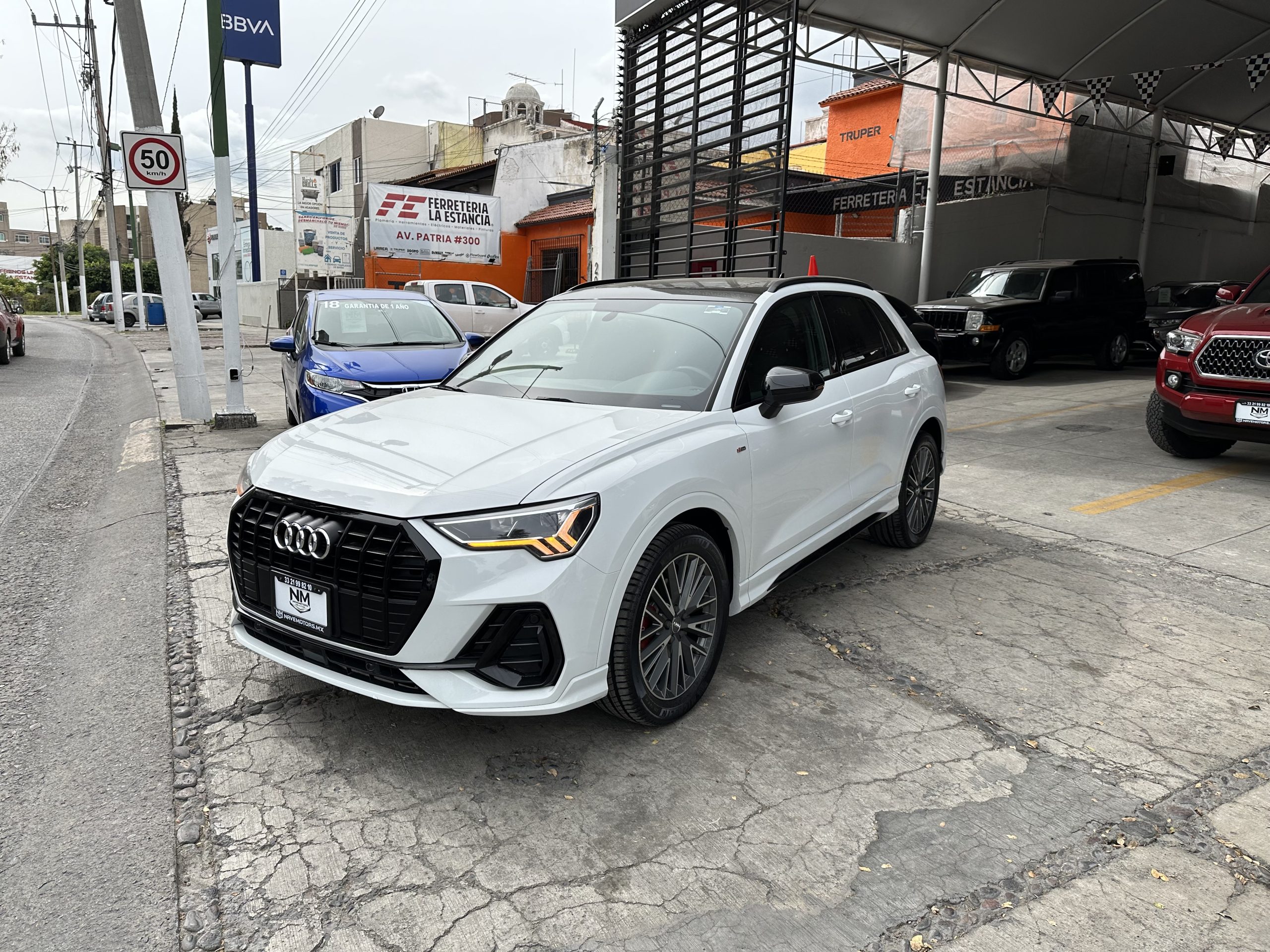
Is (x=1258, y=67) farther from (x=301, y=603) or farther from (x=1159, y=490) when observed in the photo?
(x=301, y=603)

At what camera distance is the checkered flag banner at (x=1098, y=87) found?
16969mm

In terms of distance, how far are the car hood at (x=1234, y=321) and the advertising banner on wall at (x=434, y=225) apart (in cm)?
2285

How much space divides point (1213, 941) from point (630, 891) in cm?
155

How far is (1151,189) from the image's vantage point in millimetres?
21625

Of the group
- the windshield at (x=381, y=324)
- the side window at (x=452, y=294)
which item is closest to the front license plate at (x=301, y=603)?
the windshield at (x=381, y=324)

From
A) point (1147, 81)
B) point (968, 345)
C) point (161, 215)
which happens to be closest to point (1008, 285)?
point (968, 345)

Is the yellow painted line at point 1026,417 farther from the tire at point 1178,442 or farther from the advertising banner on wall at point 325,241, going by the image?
the advertising banner on wall at point 325,241

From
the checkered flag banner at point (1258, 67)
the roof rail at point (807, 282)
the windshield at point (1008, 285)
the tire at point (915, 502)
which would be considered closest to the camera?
the roof rail at point (807, 282)

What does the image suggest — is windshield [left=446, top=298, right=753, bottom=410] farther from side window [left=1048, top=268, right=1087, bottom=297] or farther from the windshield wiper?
side window [left=1048, top=268, right=1087, bottom=297]

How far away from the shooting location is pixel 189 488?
7.05 meters

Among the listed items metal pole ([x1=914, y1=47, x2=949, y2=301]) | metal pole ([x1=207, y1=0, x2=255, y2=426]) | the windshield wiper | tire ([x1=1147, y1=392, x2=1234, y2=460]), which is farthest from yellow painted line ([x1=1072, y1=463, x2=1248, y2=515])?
metal pole ([x1=914, y1=47, x2=949, y2=301])

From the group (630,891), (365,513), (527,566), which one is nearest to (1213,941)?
(630,891)

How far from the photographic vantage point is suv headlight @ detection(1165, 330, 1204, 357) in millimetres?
7484

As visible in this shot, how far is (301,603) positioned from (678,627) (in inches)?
53.1
